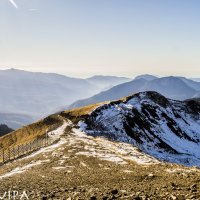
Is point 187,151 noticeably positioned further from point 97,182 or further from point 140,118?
point 97,182

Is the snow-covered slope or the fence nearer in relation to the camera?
the fence

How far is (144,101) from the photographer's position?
128 meters

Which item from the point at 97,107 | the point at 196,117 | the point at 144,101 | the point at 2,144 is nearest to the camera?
the point at 97,107

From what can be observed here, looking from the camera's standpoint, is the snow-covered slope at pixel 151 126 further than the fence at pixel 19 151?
Yes

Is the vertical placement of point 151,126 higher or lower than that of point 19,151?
higher

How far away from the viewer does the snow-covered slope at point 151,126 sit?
8975 centimetres

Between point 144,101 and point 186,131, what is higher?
point 144,101

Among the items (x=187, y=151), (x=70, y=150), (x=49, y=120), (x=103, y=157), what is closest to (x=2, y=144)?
(x=49, y=120)

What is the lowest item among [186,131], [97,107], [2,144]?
[2,144]

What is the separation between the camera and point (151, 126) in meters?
108

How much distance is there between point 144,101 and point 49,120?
3717cm

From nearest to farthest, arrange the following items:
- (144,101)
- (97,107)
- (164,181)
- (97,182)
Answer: (164,181) → (97,182) → (97,107) → (144,101)

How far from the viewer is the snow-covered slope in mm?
89750

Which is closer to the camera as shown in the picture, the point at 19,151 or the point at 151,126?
the point at 19,151
